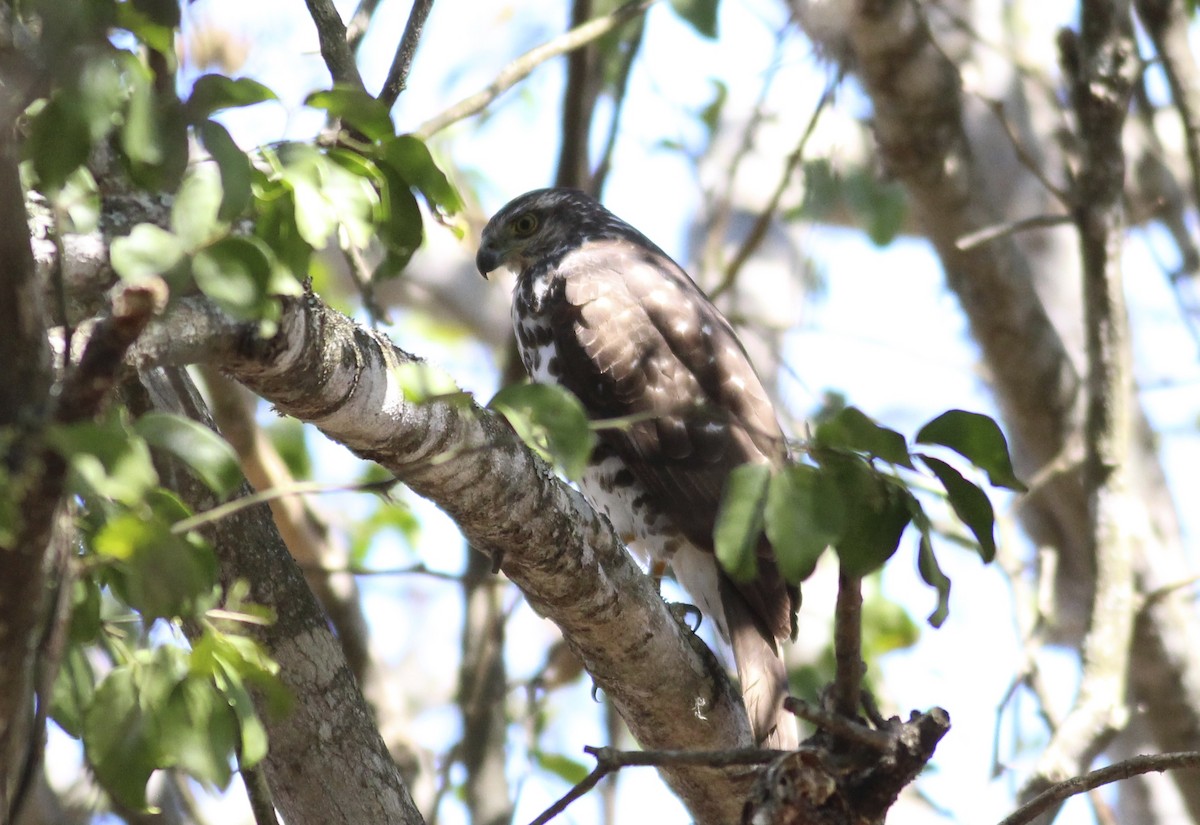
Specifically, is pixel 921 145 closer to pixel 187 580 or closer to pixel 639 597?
pixel 639 597

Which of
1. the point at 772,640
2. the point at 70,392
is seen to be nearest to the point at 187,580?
the point at 70,392

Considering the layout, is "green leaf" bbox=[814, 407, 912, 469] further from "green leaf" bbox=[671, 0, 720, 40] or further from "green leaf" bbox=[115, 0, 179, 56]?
"green leaf" bbox=[671, 0, 720, 40]

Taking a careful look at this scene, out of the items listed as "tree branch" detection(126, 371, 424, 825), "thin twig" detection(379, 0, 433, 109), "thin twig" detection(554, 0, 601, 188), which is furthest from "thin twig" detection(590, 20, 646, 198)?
"tree branch" detection(126, 371, 424, 825)

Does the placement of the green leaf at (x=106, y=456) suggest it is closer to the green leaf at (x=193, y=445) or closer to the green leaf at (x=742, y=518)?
the green leaf at (x=193, y=445)

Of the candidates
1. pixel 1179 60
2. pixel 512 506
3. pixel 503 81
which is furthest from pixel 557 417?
pixel 1179 60

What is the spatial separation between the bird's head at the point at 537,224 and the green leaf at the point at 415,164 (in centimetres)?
302

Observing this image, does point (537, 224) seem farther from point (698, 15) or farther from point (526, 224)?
point (698, 15)

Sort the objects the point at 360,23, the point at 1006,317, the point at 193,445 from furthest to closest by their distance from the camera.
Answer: the point at 1006,317 < the point at 360,23 < the point at 193,445

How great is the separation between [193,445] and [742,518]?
70 centimetres

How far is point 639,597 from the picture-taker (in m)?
3.01

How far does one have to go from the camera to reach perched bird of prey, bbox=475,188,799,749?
3.86 meters

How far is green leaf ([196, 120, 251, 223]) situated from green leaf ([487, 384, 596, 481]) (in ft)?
1.27

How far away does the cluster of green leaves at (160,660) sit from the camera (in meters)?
1.46

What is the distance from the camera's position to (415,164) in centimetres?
212
